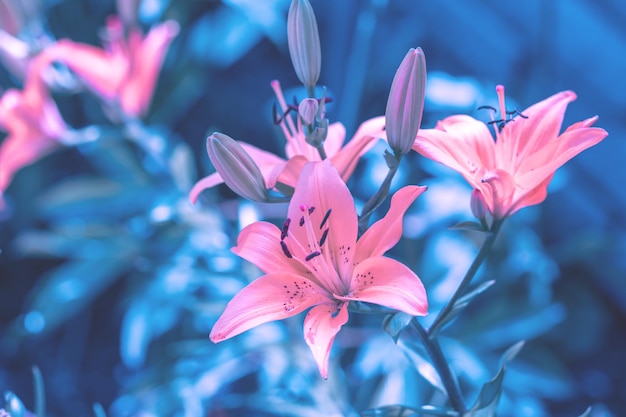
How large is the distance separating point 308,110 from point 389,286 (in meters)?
0.16

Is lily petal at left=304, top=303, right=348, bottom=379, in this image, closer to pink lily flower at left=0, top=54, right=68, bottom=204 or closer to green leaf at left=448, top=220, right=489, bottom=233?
green leaf at left=448, top=220, right=489, bottom=233

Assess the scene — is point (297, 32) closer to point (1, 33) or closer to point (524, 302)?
point (1, 33)

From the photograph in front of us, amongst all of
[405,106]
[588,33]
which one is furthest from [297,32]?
[588,33]

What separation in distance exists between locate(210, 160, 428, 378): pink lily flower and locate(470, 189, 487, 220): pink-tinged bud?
6 centimetres

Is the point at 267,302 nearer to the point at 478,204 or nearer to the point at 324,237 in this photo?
the point at 324,237

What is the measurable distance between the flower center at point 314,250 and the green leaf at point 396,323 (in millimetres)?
76

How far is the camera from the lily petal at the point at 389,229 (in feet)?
1.57

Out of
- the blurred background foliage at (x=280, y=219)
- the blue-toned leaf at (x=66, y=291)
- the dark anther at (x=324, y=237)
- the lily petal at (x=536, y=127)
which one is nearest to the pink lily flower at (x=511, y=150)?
the lily petal at (x=536, y=127)

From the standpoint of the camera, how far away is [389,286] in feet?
1.53

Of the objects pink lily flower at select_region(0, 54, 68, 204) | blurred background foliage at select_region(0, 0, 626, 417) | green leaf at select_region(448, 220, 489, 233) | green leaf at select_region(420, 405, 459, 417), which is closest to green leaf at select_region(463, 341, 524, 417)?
green leaf at select_region(420, 405, 459, 417)

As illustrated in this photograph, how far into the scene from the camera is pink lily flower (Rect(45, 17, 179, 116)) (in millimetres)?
1013

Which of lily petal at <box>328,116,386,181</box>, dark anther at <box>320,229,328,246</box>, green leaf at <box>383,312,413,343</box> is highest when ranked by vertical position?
lily petal at <box>328,116,386,181</box>

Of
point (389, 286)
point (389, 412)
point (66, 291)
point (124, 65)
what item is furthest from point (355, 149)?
point (66, 291)

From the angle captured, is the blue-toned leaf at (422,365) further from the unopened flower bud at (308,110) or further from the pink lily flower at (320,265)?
the unopened flower bud at (308,110)
